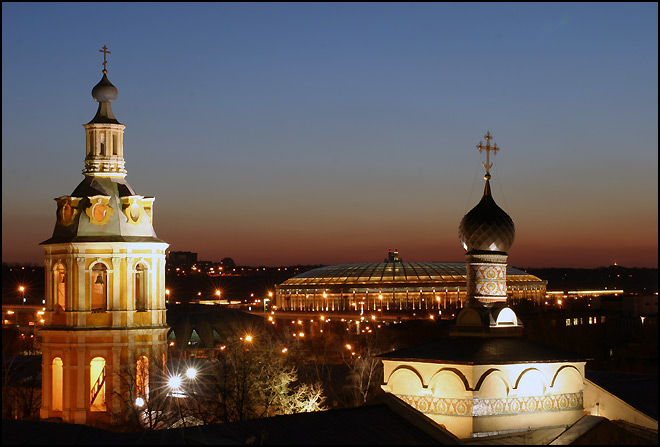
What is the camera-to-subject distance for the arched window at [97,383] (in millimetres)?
32094

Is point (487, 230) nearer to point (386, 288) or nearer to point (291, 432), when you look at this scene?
point (291, 432)

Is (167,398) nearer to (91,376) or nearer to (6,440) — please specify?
(91,376)

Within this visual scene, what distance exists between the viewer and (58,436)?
66.1 feet

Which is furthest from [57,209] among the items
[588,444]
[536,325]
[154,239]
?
[536,325]

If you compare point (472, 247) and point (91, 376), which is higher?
point (472, 247)

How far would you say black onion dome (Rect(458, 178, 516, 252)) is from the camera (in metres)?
29.6

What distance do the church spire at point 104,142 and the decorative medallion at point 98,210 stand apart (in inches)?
28.8

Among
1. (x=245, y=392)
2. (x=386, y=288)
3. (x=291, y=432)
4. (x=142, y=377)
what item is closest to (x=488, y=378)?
(x=291, y=432)

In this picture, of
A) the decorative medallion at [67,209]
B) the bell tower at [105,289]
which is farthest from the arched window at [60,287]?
the decorative medallion at [67,209]

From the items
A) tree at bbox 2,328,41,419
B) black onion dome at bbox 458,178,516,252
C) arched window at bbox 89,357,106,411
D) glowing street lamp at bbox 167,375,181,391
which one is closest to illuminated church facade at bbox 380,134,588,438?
black onion dome at bbox 458,178,516,252

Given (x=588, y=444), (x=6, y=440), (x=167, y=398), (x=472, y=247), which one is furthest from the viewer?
(x=167, y=398)

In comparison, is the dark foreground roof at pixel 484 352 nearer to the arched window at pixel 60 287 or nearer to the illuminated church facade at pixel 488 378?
the illuminated church facade at pixel 488 378

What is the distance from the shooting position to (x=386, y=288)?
94.4m

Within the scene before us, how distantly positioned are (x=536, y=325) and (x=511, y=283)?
26834mm
